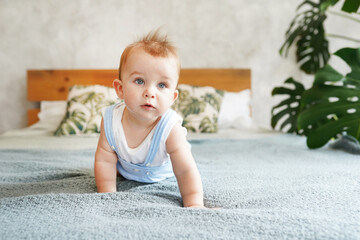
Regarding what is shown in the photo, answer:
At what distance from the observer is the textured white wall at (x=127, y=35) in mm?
2812

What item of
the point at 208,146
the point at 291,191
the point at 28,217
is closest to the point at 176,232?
the point at 28,217

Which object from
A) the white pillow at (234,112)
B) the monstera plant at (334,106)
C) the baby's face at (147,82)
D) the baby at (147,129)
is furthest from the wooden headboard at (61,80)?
the baby's face at (147,82)

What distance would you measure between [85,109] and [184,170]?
4.83 feet

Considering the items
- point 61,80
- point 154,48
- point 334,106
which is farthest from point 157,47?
point 61,80

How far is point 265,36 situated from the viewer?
2.93 metres

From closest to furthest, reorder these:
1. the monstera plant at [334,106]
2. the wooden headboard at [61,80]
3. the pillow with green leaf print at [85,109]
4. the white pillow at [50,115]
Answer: the monstera plant at [334,106]
the pillow with green leaf print at [85,109]
the white pillow at [50,115]
the wooden headboard at [61,80]

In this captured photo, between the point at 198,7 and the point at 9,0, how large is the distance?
1566mm

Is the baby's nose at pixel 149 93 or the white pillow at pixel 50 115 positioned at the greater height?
the baby's nose at pixel 149 93

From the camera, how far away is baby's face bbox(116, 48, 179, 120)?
31.5 inches

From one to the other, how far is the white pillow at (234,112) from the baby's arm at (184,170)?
1.58m

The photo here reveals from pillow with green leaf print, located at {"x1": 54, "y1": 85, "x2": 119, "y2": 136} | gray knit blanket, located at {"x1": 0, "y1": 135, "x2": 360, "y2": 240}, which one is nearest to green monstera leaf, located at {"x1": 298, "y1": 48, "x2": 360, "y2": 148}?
gray knit blanket, located at {"x1": 0, "y1": 135, "x2": 360, "y2": 240}

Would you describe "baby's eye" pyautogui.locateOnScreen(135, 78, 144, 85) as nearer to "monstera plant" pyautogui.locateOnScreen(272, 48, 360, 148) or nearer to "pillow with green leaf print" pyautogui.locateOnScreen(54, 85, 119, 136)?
"monstera plant" pyautogui.locateOnScreen(272, 48, 360, 148)

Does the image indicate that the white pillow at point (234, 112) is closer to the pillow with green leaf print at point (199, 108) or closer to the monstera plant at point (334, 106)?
the pillow with green leaf print at point (199, 108)

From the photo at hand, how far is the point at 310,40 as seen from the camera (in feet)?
8.91
